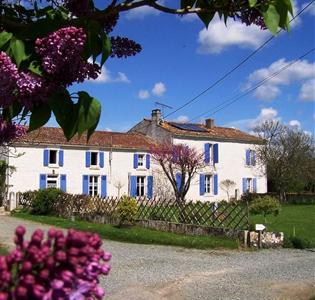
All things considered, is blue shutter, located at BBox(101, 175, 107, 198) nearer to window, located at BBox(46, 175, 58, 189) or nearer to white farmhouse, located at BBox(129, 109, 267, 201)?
window, located at BBox(46, 175, 58, 189)

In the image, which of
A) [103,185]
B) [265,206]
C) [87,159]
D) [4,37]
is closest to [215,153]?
[103,185]

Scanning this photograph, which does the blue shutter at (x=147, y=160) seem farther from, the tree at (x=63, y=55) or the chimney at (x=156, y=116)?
the tree at (x=63, y=55)

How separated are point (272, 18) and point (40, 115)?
0.77 m

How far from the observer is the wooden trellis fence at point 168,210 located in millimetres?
18859

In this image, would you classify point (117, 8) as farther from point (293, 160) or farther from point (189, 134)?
point (293, 160)

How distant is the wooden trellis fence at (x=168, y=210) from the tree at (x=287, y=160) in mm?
23291

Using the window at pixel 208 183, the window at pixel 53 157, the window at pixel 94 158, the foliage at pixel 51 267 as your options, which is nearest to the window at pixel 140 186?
the window at pixel 94 158

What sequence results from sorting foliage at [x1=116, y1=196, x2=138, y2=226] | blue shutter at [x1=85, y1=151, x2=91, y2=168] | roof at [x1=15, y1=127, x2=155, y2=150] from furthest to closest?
1. blue shutter at [x1=85, y1=151, x2=91, y2=168]
2. roof at [x1=15, y1=127, x2=155, y2=150]
3. foliage at [x1=116, y1=196, x2=138, y2=226]

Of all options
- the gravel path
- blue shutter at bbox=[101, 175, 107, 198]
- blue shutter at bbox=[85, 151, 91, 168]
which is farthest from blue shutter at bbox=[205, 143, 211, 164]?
the gravel path

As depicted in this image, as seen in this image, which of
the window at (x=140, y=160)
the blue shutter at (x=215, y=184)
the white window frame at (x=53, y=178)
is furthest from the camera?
the blue shutter at (x=215, y=184)

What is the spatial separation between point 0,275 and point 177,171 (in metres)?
40.5

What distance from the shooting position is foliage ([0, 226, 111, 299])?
956 mm

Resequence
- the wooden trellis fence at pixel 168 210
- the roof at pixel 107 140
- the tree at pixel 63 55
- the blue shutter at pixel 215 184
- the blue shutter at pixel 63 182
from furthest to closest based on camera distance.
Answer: the blue shutter at pixel 215 184 < the roof at pixel 107 140 < the blue shutter at pixel 63 182 < the wooden trellis fence at pixel 168 210 < the tree at pixel 63 55

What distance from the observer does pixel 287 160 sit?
48312mm
